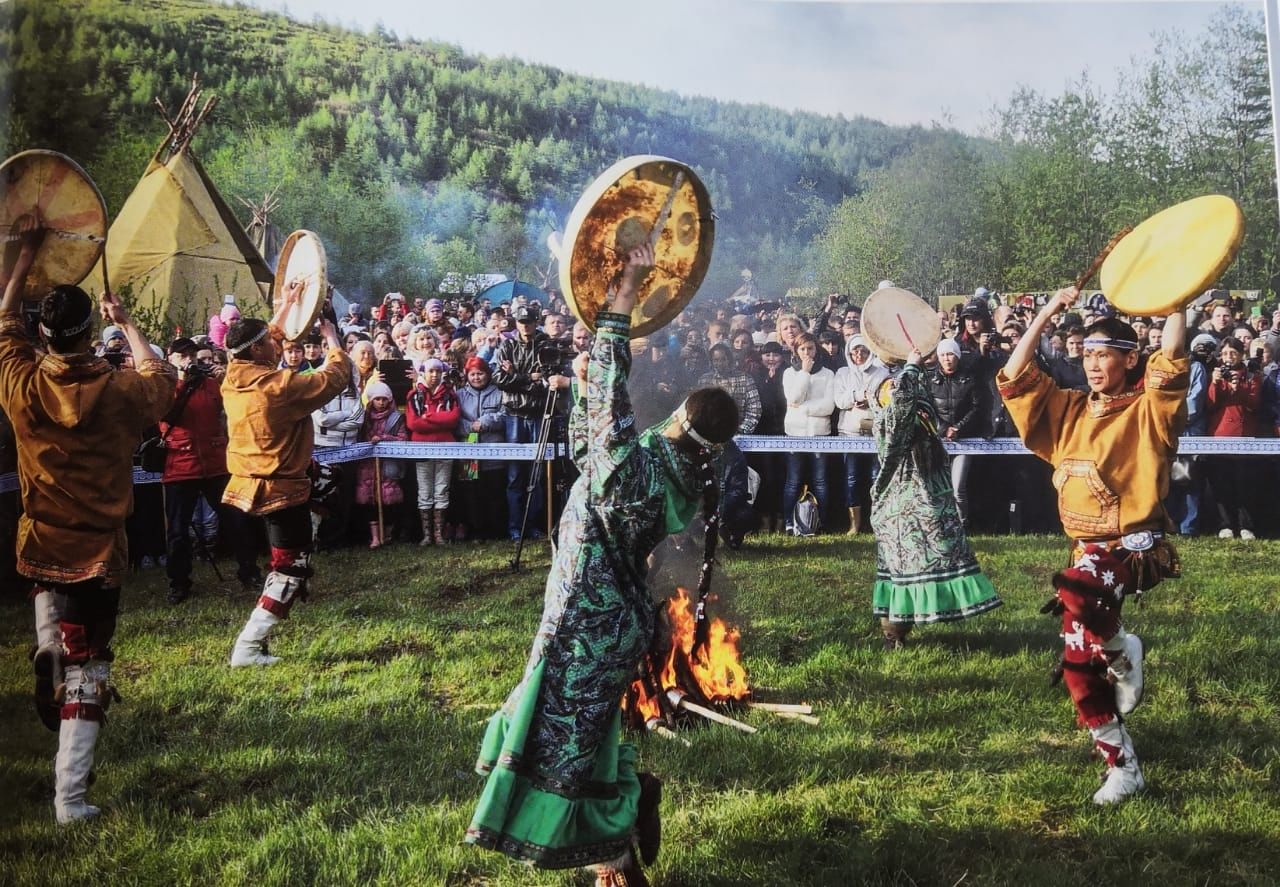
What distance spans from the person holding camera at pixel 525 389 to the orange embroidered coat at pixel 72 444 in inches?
47.9

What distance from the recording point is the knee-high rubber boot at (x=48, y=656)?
3023 mm

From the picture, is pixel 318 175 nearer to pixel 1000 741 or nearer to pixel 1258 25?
pixel 1000 741

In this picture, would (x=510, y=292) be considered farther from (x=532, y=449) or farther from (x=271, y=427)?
(x=271, y=427)

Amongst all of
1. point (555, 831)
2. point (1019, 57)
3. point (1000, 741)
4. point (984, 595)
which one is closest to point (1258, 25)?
point (1019, 57)

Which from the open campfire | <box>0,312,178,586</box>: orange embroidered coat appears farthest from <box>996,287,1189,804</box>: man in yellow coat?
<box>0,312,178,586</box>: orange embroidered coat

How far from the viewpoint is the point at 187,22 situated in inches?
130

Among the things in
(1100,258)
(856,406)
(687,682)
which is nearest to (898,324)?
(856,406)

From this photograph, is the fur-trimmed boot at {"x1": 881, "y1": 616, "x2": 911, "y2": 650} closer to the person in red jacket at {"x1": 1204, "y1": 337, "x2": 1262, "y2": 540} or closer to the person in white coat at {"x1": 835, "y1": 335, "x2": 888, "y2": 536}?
the person in white coat at {"x1": 835, "y1": 335, "x2": 888, "y2": 536}

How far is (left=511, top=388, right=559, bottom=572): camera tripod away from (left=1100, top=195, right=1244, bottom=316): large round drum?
83.2 inches

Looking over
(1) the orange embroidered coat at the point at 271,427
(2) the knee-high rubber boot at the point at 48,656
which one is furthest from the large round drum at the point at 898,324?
(2) the knee-high rubber boot at the point at 48,656

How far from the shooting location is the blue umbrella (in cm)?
349

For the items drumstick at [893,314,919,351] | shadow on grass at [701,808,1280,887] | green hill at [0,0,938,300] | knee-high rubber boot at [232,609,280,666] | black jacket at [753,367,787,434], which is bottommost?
shadow on grass at [701,808,1280,887]

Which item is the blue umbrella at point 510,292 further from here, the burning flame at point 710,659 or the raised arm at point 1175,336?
the raised arm at point 1175,336

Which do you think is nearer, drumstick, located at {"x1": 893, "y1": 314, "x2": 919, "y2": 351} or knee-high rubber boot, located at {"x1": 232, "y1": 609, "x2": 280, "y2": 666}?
knee-high rubber boot, located at {"x1": 232, "y1": 609, "x2": 280, "y2": 666}
